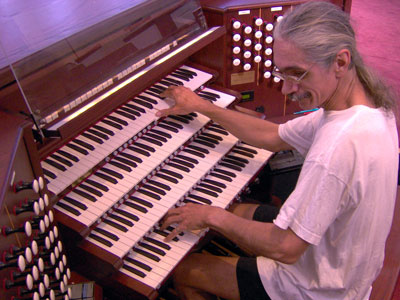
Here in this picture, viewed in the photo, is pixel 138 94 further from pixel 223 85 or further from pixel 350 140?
pixel 350 140

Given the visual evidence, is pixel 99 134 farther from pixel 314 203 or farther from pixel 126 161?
pixel 314 203

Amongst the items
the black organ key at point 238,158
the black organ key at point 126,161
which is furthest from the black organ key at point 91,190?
the black organ key at point 238,158

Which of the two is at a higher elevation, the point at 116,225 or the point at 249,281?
the point at 116,225

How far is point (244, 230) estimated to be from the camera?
1.75 m

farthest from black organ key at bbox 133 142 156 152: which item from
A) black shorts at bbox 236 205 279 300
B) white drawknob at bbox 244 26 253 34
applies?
white drawknob at bbox 244 26 253 34

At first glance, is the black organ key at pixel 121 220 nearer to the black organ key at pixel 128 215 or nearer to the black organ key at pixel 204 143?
the black organ key at pixel 128 215

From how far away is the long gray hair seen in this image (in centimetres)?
146

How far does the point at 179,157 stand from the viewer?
2283 millimetres

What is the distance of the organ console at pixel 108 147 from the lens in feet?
5.05

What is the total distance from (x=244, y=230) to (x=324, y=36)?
78 centimetres

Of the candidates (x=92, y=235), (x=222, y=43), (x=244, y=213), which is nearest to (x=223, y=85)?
(x=222, y=43)

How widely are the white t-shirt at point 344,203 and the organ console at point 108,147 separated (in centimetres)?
55

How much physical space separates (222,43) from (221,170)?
792 mm

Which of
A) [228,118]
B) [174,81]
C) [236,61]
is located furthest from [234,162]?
[236,61]
